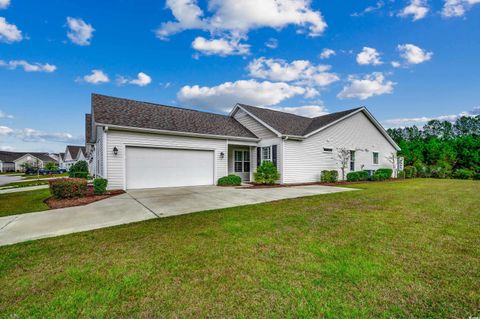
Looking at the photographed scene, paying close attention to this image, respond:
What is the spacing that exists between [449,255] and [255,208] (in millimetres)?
4108

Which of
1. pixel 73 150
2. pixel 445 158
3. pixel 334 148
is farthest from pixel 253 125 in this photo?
pixel 73 150

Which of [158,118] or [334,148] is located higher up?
[158,118]

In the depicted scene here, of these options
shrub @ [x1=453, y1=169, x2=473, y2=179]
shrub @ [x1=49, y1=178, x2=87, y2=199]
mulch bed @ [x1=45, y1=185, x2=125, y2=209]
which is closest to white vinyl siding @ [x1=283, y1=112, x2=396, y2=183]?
shrub @ [x1=453, y1=169, x2=473, y2=179]

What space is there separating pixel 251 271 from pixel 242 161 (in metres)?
12.7

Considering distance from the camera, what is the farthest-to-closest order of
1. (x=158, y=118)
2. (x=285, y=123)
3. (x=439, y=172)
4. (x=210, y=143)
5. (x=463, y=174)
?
(x=439, y=172), (x=463, y=174), (x=285, y=123), (x=210, y=143), (x=158, y=118)

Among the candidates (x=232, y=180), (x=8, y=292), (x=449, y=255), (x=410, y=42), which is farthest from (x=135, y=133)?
(x=410, y=42)

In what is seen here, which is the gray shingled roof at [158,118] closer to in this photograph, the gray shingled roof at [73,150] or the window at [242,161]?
the window at [242,161]

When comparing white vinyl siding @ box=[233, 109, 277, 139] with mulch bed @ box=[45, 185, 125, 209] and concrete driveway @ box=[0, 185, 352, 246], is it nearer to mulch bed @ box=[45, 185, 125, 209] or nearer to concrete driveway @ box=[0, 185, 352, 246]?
concrete driveway @ box=[0, 185, 352, 246]

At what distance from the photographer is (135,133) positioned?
1069 centimetres

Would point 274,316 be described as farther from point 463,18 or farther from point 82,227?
point 463,18

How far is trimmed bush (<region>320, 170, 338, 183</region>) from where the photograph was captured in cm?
1418

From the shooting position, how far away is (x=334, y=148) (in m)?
15.3

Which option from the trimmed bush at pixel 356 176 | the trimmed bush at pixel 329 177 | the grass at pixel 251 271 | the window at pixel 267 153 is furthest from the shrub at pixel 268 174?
the grass at pixel 251 271

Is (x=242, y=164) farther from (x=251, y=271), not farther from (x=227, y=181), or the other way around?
(x=251, y=271)
